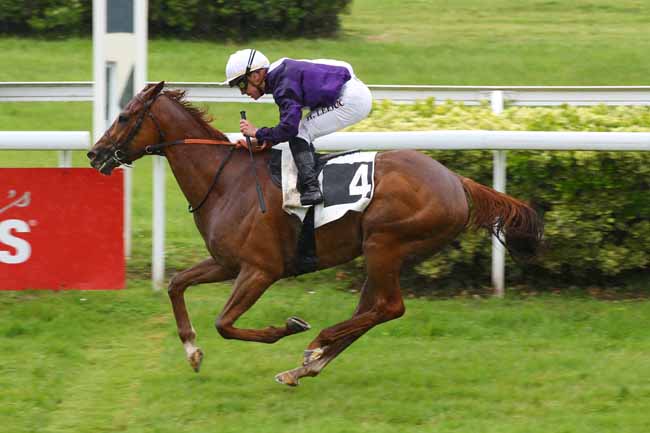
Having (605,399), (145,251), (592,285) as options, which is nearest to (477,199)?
(605,399)

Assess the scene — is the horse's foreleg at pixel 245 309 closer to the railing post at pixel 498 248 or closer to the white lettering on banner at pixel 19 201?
the railing post at pixel 498 248

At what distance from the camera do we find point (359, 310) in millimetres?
6359

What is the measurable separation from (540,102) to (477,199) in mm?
5873

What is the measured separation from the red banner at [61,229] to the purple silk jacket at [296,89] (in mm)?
1755

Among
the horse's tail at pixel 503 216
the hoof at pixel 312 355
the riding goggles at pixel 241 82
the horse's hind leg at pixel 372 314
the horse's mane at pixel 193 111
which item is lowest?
the hoof at pixel 312 355

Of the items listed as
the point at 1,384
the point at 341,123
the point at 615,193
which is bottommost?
the point at 1,384

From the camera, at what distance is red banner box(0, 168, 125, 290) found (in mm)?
7422

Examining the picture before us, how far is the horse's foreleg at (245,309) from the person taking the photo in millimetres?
6047

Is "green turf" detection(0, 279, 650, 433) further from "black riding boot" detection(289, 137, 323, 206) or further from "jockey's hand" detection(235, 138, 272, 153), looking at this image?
"jockey's hand" detection(235, 138, 272, 153)

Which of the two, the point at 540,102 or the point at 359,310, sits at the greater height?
the point at 540,102

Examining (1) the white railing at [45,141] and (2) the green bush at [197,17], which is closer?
(1) the white railing at [45,141]

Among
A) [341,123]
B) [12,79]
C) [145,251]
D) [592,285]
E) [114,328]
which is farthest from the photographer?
[12,79]

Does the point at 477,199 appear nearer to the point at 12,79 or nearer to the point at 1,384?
the point at 1,384

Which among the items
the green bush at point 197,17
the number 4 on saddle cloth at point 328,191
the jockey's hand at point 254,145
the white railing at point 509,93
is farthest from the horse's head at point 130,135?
the green bush at point 197,17
